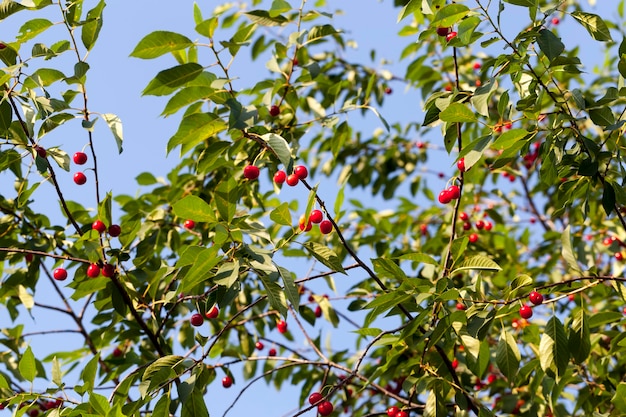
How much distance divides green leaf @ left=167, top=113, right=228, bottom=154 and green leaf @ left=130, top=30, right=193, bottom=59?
30 cm

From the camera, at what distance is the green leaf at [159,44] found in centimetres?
248

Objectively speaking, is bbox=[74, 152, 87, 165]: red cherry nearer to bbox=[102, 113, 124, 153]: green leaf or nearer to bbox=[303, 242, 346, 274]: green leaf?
bbox=[102, 113, 124, 153]: green leaf

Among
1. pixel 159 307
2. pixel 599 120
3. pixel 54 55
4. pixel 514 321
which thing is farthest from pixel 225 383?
pixel 599 120

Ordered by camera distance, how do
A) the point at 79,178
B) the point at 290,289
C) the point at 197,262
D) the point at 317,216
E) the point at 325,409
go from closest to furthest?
the point at 197,262 → the point at 290,289 → the point at 317,216 → the point at 325,409 → the point at 79,178

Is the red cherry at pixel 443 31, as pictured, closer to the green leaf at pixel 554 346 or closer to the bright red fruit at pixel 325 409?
the green leaf at pixel 554 346

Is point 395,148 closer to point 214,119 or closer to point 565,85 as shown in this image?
point 565,85

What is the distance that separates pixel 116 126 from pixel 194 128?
0.27 m

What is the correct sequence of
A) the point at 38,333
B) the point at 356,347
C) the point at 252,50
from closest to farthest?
the point at 38,333 < the point at 356,347 < the point at 252,50

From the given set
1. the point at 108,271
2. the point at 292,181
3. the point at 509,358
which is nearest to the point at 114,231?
the point at 108,271

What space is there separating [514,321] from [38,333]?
2.73m

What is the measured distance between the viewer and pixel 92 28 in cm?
257

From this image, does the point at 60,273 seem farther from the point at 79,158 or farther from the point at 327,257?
the point at 327,257

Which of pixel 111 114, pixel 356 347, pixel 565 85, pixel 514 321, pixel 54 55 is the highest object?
pixel 565 85

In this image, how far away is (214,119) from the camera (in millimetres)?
2477
